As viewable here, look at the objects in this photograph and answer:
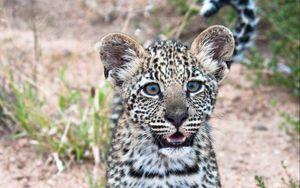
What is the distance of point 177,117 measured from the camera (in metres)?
5.04

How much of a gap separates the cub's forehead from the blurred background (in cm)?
85

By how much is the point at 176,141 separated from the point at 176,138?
0.02 m

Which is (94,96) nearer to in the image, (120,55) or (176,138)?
(120,55)

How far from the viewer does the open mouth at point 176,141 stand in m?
5.17

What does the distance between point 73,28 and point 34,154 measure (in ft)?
11.1

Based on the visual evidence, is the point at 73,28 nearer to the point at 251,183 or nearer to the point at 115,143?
the point at 251,183

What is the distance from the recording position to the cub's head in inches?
203

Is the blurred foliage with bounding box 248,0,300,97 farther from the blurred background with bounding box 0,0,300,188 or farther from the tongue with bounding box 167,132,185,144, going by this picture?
the tongue with bounding box 167,132,185,144

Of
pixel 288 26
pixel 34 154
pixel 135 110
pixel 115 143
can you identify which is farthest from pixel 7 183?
pixel 288 26

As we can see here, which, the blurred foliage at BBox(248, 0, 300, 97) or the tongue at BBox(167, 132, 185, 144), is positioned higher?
the blurred foliage at BBox(248, 0, 300, 97)

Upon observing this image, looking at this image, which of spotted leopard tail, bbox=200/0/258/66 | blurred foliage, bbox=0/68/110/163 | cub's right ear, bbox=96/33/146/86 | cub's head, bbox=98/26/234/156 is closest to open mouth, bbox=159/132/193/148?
cub's head, bbox=98/26/234/156

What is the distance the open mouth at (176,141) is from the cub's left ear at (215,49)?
1.73ft

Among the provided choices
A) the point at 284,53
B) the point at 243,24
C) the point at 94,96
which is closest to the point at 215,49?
the point at 243,24

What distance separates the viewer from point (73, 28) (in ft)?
35.3
